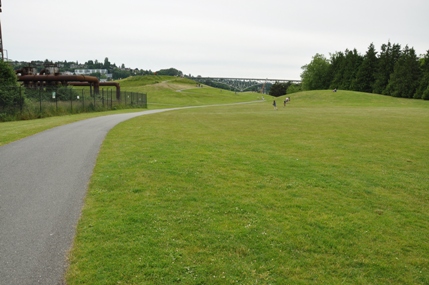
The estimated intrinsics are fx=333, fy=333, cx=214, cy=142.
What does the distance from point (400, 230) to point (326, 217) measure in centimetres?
136

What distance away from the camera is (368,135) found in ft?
64.2

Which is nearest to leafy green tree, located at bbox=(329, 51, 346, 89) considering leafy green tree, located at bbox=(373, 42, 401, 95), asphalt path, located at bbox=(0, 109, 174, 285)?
leafy green tree, located at bbox=(373, 42, 401, 95)

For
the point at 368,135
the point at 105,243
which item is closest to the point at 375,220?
the point at 105,243

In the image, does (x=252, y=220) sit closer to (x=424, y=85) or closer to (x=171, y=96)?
(x=424, y=85)

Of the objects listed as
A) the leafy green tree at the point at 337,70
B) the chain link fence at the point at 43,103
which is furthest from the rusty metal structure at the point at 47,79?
the leafy green tree at the point at 337,70

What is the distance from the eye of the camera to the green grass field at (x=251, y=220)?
4.81 m

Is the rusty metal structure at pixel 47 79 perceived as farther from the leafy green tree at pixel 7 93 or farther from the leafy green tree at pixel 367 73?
the leafy green tree at pixel 367 73

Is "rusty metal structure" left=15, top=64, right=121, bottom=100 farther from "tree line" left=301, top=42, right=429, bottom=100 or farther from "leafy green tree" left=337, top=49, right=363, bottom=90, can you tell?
"leafy green tree" left=337, top=49, right=363, bottom=90

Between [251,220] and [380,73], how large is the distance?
305ft

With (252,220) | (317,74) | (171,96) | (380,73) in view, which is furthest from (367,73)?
(252,220)

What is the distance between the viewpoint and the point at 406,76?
Result: 77500 millimetres

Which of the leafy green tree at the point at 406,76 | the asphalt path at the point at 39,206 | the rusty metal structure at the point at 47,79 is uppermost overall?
the leafy green tree at the point at 406,76

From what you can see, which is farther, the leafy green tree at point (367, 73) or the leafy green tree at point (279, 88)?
the leafy green tree at point (279, 88)

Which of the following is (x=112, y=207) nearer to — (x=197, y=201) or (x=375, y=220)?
(x=197, y=201)
